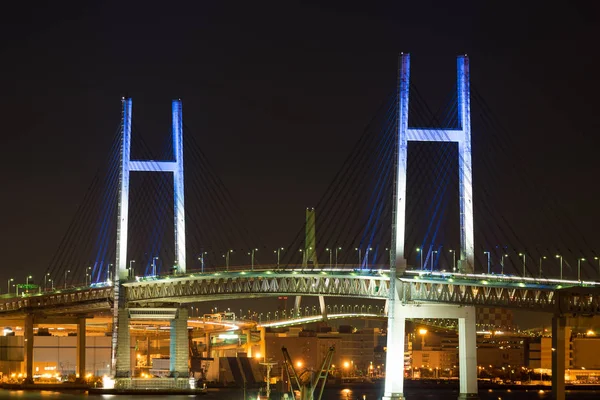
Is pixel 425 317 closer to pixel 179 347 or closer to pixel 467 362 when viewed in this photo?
pixel 467 362

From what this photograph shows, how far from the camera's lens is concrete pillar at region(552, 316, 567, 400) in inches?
1816

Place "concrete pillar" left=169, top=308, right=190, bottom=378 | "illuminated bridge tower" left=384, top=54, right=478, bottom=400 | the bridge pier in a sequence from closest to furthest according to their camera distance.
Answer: "illuminated bridge tower" left=384, top=54, right=478, bottom=400 < the bridge pier < "concrete pillar" left=169, top=308, right=190, bottom=378

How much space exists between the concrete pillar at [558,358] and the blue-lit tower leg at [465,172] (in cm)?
462

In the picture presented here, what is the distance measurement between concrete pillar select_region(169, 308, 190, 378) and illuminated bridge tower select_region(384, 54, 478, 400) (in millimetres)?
20887

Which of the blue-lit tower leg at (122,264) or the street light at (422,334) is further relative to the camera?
the street light at (422,334)

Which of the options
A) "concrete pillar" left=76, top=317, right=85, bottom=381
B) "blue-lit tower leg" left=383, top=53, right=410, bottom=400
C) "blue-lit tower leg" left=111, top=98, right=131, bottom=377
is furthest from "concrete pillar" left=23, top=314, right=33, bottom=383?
"blue-lit tower leg" left=383, top=53, right=410, bottom=400

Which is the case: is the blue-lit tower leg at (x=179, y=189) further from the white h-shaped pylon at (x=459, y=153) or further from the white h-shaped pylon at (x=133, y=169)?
the white h-shaped pylon at (x=459, y=153)

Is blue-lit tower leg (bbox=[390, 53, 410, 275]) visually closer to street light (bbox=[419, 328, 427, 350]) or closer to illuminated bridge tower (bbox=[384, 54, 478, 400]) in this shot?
illuminated bridge tower (bbox=[384, 54, 478, 400])

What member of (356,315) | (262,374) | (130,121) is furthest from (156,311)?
(356,315)

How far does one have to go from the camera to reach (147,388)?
68938mm

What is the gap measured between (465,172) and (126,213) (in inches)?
904

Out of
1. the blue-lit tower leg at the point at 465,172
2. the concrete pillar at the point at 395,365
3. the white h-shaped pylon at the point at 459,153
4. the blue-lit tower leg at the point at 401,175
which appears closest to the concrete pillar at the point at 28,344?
the concrete pillar at the point at 395,365

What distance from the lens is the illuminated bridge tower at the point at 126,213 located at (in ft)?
217

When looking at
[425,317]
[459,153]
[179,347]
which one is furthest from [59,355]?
[459,153]
